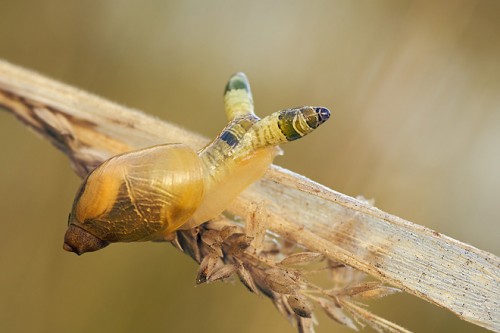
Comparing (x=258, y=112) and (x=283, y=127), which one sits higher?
(x=283, y=127)

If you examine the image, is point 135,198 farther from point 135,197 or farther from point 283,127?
point 283,127

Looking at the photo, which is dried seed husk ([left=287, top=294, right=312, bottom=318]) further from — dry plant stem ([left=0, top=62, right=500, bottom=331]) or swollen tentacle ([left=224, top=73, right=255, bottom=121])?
swollen tentacle ([left=224, top=73, right=255, bottom=121])

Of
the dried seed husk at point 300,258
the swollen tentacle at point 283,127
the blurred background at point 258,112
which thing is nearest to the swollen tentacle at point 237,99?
the swollen tentacle at point 283,127

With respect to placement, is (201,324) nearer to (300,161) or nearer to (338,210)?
(300,161)

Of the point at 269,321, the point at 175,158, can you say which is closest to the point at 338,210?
the point at 175,158

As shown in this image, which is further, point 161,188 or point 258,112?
point 258,112

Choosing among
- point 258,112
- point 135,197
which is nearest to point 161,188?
point 135,197

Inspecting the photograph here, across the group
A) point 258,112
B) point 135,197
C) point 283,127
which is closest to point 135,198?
point 135,197

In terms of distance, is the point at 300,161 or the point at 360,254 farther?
the point at 300,161
